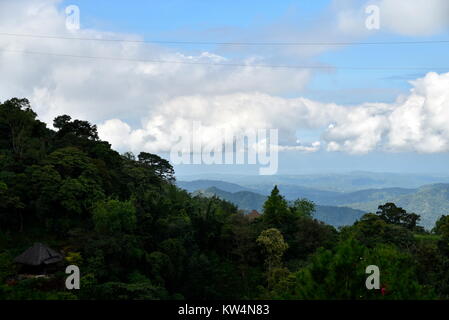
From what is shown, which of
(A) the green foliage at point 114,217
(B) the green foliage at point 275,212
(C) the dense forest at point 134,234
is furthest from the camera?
(B) the green foliage at point 275,212

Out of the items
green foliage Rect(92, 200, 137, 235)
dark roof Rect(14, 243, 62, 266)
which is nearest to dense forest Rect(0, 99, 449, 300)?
green foliage Rect(92, 200, 137, 235)

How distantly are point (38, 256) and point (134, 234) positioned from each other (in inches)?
248

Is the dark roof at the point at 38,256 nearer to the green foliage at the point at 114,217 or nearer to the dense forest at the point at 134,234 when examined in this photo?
the dense forest at the point at 134,234

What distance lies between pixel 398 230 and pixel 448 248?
648 centimetres

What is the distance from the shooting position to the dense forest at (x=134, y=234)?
2220cm

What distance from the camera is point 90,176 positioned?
95.9 feet

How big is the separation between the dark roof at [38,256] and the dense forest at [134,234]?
636 mm

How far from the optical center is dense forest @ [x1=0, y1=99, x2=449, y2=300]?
2220cm

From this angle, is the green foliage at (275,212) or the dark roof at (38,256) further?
the green foliage at (275,212)

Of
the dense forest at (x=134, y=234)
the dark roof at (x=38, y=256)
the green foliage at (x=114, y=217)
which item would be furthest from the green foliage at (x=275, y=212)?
the dark roof at (x=38, y=256)

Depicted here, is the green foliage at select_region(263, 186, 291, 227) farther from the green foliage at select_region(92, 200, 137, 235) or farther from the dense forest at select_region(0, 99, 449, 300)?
the green foliage at select_region(92, 200, 137, 235)

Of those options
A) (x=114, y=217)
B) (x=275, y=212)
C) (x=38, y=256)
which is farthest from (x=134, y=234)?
(x=275, y=212)
